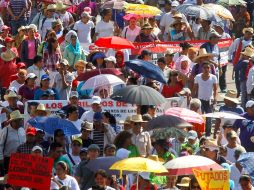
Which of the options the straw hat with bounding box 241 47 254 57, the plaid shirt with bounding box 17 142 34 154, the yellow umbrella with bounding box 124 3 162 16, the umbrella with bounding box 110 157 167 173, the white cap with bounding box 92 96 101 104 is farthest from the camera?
the yellow umbrella with bounding box 124 3 162 16

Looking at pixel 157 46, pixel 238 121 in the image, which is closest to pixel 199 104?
pixel 238 121

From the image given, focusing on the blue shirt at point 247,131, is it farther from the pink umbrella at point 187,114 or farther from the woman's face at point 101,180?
the woman's face at point 101,180

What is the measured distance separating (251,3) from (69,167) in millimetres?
17274

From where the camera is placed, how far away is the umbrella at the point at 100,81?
27.5m

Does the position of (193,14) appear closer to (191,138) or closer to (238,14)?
(238,14)

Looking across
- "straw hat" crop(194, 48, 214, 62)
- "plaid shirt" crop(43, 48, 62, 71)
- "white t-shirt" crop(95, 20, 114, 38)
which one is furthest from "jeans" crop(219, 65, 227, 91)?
"plaid shirt" crop(43, 48, 62, 71)

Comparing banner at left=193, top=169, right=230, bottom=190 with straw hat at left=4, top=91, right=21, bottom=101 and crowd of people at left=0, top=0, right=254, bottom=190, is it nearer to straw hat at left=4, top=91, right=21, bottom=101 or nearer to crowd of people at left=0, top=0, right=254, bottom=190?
crowd of people at left=0, top=0, right=254, bottom=190

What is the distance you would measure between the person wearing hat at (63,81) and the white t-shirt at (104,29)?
518cm

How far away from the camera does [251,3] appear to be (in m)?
40.4

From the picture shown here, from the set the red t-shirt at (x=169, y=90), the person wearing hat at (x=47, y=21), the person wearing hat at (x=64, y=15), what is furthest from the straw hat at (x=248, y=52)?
the person wearing hat at (x=64, y=15)

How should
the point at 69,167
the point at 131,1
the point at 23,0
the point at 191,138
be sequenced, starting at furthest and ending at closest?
the point at 131,1 < the point at 23,0 < the point at 191,138 < the point at 69,167

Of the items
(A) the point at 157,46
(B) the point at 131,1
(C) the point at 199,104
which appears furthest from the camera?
(B) the point at 131,1

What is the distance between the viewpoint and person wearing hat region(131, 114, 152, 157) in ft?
82.9

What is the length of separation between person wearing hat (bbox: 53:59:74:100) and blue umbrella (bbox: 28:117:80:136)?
133 inches
